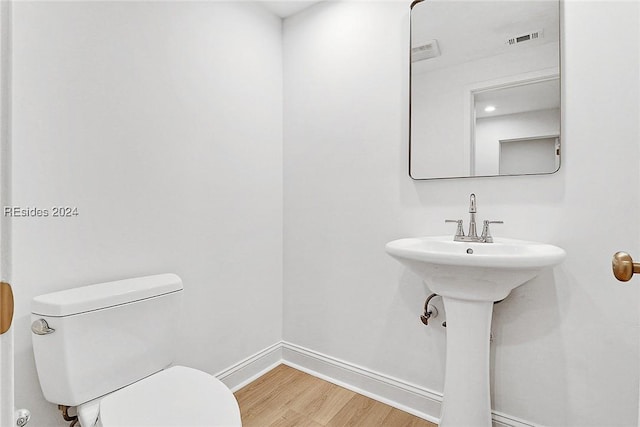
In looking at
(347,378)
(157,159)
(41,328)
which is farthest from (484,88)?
(41,328)

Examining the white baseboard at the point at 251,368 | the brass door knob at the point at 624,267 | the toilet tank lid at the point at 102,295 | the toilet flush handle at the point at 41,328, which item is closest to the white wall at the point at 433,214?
the white baseboard at the point at 251,368

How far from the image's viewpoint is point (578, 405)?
1.34 metres

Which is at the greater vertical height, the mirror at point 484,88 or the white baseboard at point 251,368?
the mirror at point 484,88

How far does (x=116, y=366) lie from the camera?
1.16m

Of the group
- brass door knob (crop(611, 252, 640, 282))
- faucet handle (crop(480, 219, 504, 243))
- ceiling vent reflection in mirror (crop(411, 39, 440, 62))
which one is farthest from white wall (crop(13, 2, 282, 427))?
brass door knob (crop(611, 252, 640, 282))

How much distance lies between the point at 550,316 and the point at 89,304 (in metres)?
1.75

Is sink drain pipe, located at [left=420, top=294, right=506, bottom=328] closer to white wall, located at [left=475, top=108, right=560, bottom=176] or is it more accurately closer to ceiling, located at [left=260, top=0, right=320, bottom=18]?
white wall, located at [left=475, top=108, right=560, bottom=176]

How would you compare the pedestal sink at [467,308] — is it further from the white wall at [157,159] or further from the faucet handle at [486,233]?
the white wall at [157,159]

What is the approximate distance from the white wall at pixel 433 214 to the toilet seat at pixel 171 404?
3.18 feet

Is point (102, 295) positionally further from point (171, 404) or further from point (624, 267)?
point (624, 267)

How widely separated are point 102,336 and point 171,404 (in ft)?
1.09

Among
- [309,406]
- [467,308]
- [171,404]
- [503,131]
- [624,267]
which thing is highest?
[503,131]

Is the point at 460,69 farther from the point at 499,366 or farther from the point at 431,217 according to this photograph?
the point at 499,366

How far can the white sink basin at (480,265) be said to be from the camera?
43.0 inches
